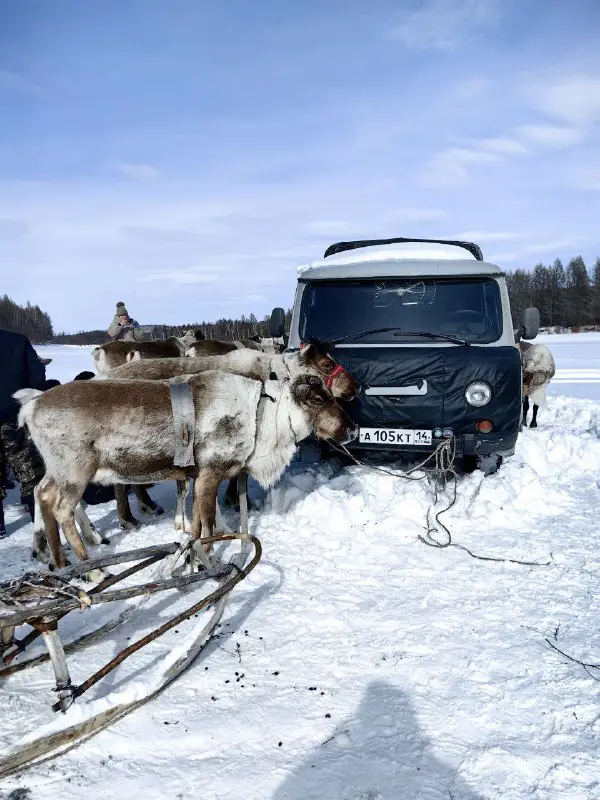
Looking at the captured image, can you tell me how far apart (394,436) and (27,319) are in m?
89.3

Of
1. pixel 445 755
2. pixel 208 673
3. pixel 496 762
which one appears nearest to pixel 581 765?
pixel 496 762

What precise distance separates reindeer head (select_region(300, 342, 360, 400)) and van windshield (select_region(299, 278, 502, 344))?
99 cm

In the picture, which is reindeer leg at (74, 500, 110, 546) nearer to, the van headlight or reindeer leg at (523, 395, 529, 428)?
the van headlight

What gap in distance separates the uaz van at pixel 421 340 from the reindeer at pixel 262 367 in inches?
21.2

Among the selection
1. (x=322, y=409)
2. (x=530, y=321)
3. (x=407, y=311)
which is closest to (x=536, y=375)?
(x=530, y=321)

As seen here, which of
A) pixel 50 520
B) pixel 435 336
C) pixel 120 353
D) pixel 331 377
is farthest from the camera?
pixel 120 353

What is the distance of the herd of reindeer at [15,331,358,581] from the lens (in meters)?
4.09

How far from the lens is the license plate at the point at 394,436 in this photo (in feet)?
18.1

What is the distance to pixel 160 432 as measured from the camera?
423 cm

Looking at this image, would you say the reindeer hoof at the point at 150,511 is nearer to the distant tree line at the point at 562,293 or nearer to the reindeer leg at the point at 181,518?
the reindeer leg at the point at 181,518

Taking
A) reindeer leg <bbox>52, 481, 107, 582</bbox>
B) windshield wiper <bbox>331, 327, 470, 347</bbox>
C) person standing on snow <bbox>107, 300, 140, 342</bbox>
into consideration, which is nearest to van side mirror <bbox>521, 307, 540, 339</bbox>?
windshield wiper <bbox>331, 327, 470, 347</bbox>

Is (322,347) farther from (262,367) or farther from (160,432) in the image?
(160,432)

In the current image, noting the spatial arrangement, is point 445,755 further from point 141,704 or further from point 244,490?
point 244,490

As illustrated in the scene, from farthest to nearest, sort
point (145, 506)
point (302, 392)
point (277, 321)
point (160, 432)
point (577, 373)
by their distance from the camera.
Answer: point (577, 373) < point (277, 321) < point (145, 506) < point (302, 392) < point (160, 432)
